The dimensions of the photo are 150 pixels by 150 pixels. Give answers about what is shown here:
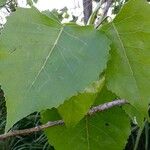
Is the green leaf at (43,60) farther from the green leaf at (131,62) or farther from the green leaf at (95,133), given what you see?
the green leaf at (95,133)

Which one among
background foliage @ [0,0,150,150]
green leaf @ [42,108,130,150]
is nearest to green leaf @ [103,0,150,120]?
background foliage @ [0,0,150,150]

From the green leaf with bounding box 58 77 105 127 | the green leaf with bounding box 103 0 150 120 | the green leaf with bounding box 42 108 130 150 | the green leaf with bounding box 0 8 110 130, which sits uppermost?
the green leaf with bounding box 0 8 110 130

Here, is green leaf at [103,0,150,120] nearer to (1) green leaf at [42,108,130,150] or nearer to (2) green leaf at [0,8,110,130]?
(2) green leaf at [0,8,110,130]

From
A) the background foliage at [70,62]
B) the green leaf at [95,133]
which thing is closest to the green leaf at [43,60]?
the background foliage at [70,62]

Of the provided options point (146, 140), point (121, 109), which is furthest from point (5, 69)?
point (146, 140)

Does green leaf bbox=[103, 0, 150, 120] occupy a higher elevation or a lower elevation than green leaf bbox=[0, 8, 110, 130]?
lower

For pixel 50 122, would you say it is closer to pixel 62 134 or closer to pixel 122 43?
pixel 62 134

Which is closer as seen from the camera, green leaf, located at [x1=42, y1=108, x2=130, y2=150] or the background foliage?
the background foliage

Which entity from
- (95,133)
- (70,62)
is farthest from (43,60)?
(95,133)
